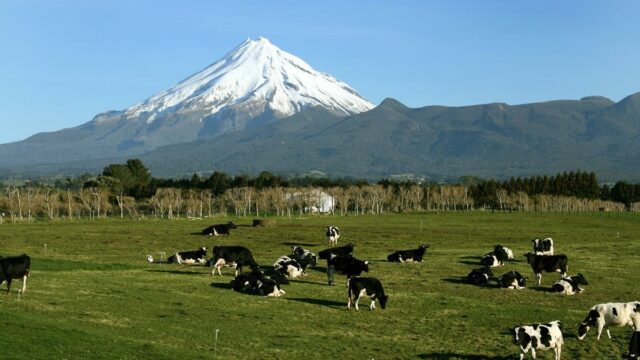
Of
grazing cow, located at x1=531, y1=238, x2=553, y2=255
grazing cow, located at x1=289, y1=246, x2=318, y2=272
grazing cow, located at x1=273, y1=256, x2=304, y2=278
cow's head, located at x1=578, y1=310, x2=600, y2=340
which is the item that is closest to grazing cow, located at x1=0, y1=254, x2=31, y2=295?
grazing cow, located at x1=273, y1=256, x2=304, y2=278

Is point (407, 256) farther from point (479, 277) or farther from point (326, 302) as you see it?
point (326, 302)

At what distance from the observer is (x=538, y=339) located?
729 inches

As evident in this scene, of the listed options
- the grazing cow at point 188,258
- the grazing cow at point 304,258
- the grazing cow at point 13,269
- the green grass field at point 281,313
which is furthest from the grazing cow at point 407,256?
the grazing cow at point 13,269

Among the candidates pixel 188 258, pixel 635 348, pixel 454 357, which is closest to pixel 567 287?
pixel 635 348

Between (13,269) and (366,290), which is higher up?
(13,269)

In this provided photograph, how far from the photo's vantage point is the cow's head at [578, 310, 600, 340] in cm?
2023

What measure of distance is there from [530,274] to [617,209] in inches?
4274

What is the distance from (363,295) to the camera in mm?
23938

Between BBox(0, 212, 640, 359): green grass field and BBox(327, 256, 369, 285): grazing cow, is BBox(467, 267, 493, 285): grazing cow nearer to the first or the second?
BBox(0, 212, 640, 359): green grass field

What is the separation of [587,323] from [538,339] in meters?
2.72

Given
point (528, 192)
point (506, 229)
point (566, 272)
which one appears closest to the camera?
point (566, 272)

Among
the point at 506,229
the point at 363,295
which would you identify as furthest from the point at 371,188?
the point at 363,295

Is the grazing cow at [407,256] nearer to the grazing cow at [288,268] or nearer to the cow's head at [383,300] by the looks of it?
the grazing cow at [288,268]

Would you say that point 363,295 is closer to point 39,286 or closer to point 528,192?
point 39,286
